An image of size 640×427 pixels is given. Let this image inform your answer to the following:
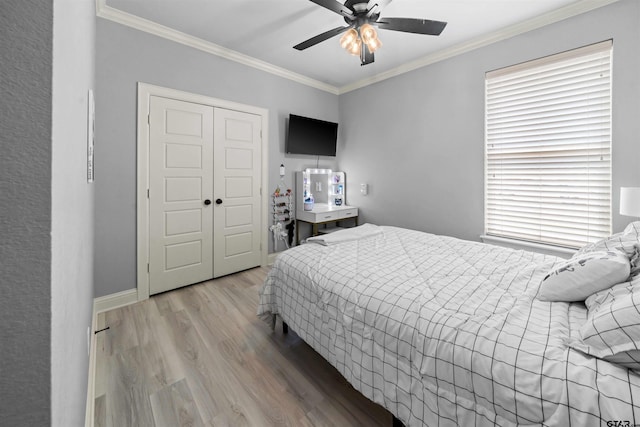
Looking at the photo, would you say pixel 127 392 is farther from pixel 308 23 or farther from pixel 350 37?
pixel 308 23

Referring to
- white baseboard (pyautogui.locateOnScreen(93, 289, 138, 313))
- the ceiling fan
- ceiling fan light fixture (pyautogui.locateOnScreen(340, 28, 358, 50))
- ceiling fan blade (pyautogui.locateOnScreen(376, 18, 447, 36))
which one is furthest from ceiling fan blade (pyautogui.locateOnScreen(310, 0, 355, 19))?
white baseboard (pyautogui.locateOnScreen(93, 289, 138, 313))

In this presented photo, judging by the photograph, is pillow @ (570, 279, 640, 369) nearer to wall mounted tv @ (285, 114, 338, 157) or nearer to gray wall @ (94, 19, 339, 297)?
gray wall @ (94, 19, 339, 297)

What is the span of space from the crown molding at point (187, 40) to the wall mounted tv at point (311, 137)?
2.04 ft

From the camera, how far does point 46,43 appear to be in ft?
1.39

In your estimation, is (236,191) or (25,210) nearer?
(25,210)

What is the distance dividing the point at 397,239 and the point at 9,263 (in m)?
2.39

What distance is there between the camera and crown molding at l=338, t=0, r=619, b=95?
230cm

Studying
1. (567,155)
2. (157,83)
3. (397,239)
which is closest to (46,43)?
(397,239)

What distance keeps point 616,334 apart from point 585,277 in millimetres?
421

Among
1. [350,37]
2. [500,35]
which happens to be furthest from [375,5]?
[500,35]

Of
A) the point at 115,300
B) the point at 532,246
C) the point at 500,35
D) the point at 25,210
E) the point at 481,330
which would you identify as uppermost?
the point at 500,35

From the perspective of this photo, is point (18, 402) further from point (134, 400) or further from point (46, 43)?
point (134, 400)

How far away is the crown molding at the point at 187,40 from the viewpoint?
2.44 metres

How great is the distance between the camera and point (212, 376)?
1.68m
